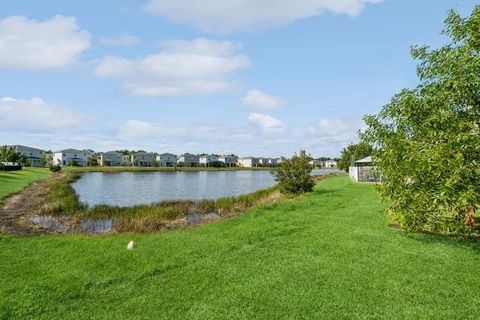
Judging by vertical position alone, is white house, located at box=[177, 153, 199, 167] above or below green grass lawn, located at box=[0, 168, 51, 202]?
above

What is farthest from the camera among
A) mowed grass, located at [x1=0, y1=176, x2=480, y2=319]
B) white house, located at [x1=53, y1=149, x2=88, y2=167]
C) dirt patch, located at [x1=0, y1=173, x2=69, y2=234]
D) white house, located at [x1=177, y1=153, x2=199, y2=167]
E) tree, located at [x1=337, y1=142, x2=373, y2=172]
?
white house, located at [x1=177, y1=153, x2=199, y2=167]

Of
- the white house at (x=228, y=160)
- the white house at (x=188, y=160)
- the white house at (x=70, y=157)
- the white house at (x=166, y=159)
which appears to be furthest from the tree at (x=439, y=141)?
the white house at (x=228, y=160)

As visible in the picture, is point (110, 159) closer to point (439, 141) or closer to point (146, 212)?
point (146, 212)

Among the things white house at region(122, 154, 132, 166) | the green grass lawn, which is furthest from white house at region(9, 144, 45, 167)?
the green grass lawn

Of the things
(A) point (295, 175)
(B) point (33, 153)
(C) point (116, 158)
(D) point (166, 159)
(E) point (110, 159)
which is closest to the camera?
(A) point (295, 175)

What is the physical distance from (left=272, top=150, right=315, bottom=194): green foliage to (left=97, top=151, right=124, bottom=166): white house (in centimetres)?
12862

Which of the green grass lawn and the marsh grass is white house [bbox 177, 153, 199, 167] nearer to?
the green grass lawn

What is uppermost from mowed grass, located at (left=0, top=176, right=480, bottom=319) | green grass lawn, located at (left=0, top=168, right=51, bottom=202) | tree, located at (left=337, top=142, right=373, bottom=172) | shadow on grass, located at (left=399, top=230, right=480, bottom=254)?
tree, located at (left=337, top=142, right=373, bottom=172)

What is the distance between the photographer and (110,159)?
148 m

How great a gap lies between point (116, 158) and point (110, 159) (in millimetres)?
2555

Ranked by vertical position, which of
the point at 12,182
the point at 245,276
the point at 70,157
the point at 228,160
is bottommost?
the point at 245,276

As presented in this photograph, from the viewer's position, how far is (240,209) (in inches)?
931

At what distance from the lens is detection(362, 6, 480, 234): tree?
7.77 metres

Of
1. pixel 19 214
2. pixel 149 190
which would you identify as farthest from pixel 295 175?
pixel 149 190
